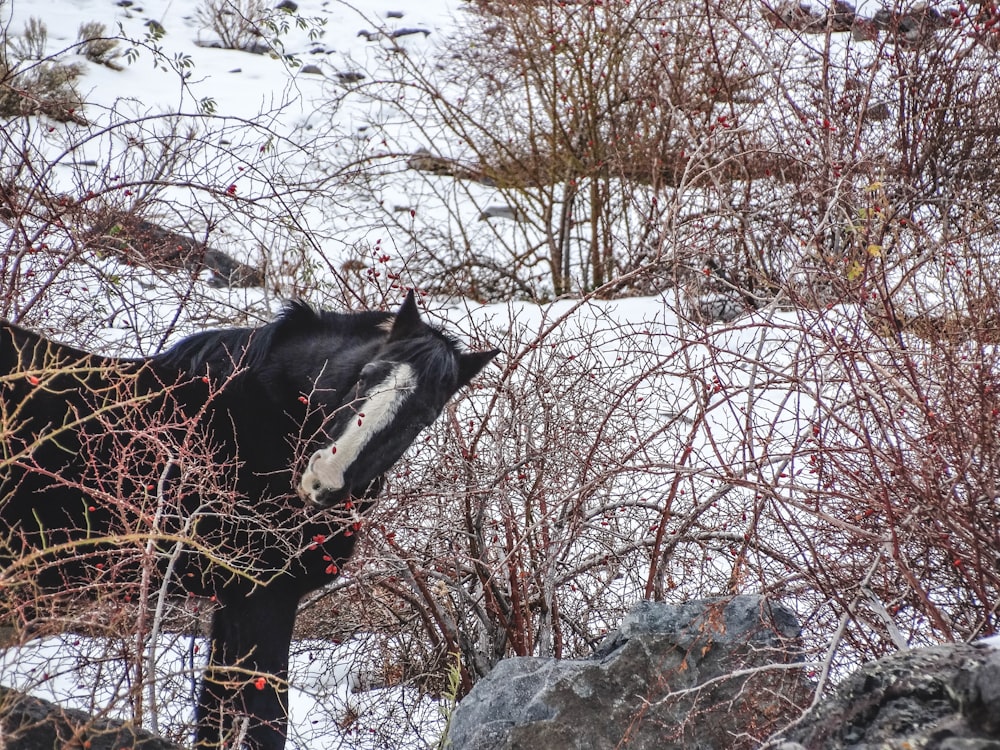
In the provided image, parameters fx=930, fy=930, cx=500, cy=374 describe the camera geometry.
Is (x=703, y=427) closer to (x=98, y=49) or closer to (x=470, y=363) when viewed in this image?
(x=470, y=363)

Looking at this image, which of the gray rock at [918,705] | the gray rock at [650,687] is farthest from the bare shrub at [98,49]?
the gray rock at [918,705]

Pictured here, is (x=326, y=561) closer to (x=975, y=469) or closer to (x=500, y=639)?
(x=500, y=639)

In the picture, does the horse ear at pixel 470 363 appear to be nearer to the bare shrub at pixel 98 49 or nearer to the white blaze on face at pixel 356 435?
the white blaze on face at pixel 356 435

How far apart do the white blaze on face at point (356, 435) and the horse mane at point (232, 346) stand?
69cm

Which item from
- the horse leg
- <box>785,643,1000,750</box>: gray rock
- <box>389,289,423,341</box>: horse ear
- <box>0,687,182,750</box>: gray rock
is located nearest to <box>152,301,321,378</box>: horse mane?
<box>389,289,423,341</box>: horse ear

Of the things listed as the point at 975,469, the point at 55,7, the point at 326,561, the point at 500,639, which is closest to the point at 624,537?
the point at 500,639

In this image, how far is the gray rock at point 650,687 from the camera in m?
3.44

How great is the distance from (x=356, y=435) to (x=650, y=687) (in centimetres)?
146

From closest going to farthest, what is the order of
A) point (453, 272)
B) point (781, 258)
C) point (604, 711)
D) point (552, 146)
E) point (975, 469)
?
1. point (975, 469)
2. point (604, 711)
3. point (781, 258)
4. point (453, 272)
5. point (552, 146)

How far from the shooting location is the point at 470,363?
13.9 feet

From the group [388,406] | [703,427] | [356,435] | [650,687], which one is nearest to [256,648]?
[356,435]

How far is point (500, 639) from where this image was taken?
181 inches

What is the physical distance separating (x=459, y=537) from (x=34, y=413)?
199 centimetres

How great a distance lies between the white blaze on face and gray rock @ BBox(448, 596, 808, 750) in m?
1.04
